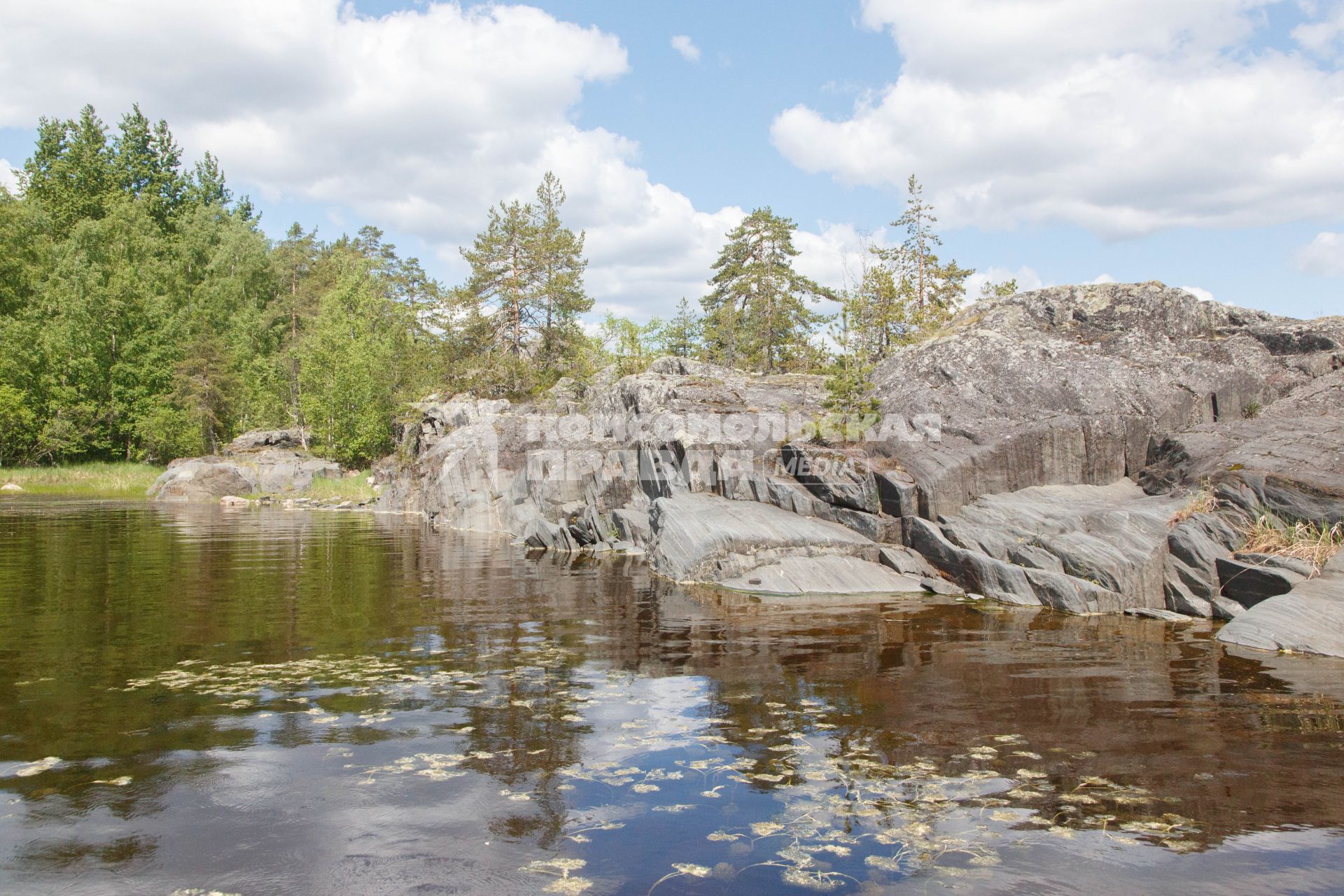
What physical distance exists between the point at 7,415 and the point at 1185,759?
225ft

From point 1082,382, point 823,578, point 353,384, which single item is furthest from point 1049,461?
point 353,384

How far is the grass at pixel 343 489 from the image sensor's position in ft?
172

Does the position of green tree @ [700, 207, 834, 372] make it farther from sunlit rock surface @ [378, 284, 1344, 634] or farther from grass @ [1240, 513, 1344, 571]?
grass @ [1240, 513, 1344, 571]

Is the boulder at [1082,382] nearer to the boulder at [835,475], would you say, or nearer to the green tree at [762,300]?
→ the boulder at [835,475]

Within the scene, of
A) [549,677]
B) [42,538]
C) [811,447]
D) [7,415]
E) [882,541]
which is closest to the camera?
[549,677]

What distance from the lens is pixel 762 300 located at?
166ft

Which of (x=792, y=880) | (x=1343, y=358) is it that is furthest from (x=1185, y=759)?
(x=1343, y=358)

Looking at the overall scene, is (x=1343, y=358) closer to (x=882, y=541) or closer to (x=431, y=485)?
(x=882, y=541)

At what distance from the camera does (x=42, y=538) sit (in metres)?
26.7

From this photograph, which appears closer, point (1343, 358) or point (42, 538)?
point (1343, 358)

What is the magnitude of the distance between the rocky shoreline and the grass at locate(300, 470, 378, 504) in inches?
1093

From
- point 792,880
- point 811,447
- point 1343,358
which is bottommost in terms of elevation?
point 792,880

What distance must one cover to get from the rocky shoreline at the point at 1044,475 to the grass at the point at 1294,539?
8.5 inches

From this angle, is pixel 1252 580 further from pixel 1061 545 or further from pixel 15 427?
pixel 15 427
